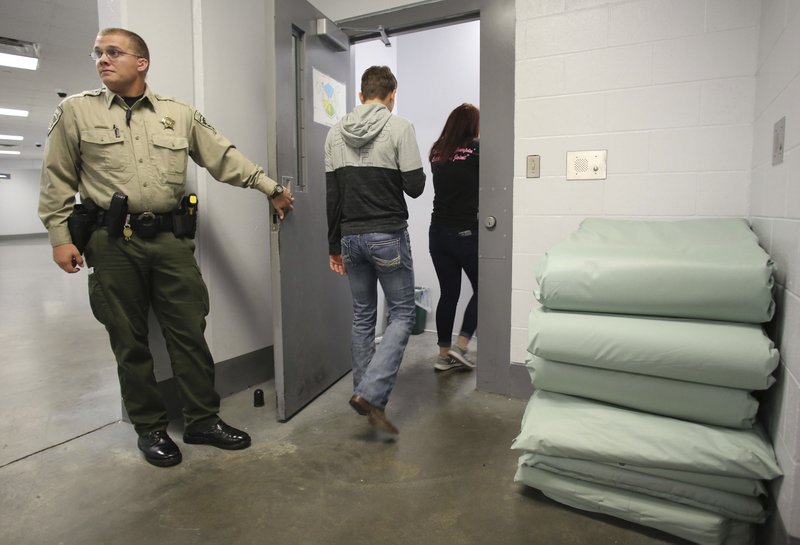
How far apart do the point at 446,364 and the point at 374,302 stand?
942 mm

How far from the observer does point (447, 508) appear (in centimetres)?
156

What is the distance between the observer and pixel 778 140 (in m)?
1.42

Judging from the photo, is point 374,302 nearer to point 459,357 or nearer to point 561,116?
point 459,357

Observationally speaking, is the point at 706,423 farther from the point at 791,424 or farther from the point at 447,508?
the point at 447,508

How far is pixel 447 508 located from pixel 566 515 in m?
0.38

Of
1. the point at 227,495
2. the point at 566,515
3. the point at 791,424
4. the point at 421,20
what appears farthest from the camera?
the point at 421,20

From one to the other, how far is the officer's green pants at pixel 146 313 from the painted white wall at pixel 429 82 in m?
2.11

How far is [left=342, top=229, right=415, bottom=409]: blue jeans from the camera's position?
6.56 feet

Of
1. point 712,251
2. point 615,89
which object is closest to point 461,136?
point 615,89

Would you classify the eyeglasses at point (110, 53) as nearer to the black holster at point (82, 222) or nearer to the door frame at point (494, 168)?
the black holster at point (82, 222)

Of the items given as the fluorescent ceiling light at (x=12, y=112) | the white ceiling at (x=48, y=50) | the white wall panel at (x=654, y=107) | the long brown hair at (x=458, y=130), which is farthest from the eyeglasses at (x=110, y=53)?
the fluorescent ceiling light at (x=12, y=112)

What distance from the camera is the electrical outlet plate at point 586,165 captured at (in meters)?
2.16

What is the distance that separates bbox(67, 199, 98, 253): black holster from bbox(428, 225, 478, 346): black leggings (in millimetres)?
1805

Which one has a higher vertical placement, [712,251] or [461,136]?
[461,136]
